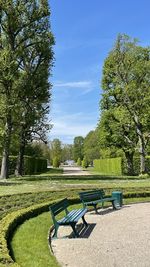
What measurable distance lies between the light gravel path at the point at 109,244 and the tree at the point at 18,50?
1791 centimetres

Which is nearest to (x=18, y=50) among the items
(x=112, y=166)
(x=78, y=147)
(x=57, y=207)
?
(x=57, y=207)

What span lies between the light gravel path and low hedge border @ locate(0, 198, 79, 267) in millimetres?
1135

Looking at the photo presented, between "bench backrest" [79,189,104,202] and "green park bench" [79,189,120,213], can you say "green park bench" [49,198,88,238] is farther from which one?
"green park bench" [79,189,120,213]

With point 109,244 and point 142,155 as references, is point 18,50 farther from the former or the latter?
point 109,244

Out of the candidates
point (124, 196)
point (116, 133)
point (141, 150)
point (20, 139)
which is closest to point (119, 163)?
point (116, 133)

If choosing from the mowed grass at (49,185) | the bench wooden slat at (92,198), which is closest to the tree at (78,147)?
the mowed grass at (49,185)

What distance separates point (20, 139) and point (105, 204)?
17.2m

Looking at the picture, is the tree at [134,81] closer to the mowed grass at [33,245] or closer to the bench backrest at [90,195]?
the bench backrest at [90,195]

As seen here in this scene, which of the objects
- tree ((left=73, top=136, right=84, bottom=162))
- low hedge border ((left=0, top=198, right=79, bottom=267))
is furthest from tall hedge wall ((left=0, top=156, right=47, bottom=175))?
tree ((left=73, top=136, right=84, bottom=162))

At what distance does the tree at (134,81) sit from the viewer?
37.8 m

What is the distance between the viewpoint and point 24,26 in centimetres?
3144

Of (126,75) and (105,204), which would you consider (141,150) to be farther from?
(105,204)

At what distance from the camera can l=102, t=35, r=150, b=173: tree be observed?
37844 mm

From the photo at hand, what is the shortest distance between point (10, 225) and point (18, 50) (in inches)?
895
